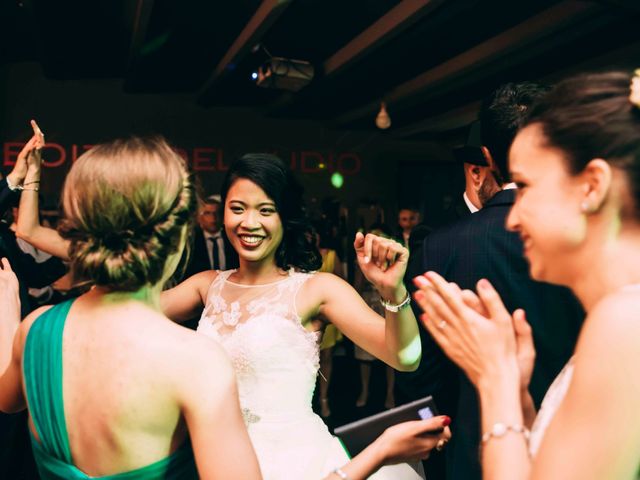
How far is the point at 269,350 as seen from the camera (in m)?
1.76

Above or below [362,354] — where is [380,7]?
above

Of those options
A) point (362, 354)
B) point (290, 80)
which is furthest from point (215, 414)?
point (290, 80)

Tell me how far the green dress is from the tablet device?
31 cm

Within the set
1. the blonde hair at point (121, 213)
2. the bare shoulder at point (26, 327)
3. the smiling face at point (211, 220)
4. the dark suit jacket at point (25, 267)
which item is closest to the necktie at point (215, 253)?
the smiling face at point (211, 220)

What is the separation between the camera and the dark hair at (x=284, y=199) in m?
1.87

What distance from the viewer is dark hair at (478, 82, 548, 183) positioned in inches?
57.2

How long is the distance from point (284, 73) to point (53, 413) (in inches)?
202

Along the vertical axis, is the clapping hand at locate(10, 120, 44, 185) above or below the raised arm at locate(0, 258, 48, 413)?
above

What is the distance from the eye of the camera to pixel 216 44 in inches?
228

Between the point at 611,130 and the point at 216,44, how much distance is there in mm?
5571

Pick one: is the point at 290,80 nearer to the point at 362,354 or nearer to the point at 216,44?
the point at 216,44

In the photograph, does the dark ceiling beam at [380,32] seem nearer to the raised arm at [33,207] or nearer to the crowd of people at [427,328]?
the raised arm at [33,207]

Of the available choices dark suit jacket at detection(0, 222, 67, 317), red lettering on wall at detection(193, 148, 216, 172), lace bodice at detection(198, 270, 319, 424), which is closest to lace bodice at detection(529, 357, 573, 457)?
lace bodice at detection(198, 270, 319, 424)

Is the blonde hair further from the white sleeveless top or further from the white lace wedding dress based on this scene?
the white lace wedding dress
